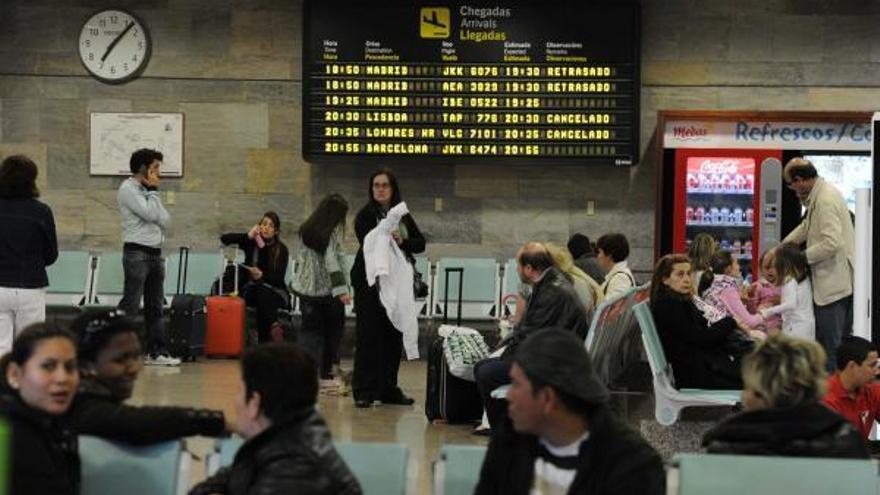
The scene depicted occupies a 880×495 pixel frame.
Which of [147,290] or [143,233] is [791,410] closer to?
[143,233]

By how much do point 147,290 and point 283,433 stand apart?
8.49 metres

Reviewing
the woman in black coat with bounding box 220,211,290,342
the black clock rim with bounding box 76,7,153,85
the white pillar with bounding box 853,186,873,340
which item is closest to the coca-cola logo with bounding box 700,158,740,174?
the woman in black coat with bounding box 220,211,290,342

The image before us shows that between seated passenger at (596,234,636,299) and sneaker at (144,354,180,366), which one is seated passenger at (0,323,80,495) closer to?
seated passenger at (596,234,636,299)

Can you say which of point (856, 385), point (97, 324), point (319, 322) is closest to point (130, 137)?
point (319, 322)

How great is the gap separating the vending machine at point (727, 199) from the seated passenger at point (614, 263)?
13.5 ft

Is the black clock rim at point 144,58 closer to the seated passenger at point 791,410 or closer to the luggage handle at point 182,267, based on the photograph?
the luggage handle at point 182,267

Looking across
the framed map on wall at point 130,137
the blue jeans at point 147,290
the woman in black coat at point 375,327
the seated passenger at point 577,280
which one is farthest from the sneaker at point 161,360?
the seated passenger at point 577,280

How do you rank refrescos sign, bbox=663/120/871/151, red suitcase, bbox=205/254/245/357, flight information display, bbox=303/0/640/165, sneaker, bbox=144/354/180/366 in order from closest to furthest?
sneaker, bbox=144/354/180/366
red suitcase, bbox=205/254/245/357
flight information display, bbox=303/0/640/165
refrescos sign, bbox=663/120/871/151

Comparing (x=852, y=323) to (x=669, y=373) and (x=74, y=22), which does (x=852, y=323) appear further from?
(x=74, y=22)

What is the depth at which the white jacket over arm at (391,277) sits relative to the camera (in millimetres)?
9492

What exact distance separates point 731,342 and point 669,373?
0.43 metres

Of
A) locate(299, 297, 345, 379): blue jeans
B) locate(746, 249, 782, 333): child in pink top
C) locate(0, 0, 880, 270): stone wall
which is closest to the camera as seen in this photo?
locate(746, 249, 782, 333): child in pink top

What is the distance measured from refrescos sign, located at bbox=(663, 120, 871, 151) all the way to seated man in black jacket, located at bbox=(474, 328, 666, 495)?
10688mm

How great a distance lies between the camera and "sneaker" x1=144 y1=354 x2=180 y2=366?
11961mm
